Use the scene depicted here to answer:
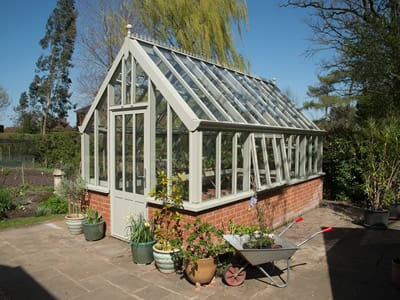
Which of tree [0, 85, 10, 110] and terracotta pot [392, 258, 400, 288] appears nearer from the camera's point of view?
terracotta pot [392, 258, 400, 288]

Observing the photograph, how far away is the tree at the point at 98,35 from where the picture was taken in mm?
18172

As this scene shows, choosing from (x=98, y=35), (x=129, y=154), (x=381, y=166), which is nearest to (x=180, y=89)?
(x=129, y=154)

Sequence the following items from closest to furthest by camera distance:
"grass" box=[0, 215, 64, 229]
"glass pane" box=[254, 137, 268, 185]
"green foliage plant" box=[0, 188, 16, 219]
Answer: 1. "glass pane" box=[254, 137, 268, 185]
2. "grass" box=[0, 215, 64, 229]
3. "green foliage plant" box=[0, 188, 16, 219]

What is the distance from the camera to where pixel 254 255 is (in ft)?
13.3

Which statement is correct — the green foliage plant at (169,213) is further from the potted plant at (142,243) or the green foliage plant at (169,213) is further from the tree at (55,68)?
the tree at (55,68)

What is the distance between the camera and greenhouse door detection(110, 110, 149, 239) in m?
5.86

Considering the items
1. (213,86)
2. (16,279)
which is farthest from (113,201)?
(213,86)

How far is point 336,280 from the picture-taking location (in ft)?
15.5

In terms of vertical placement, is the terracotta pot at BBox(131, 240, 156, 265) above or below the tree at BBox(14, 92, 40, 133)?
below

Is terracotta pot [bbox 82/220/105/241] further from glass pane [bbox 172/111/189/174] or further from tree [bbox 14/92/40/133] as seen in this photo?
tree [bbox 14/92/40/133]

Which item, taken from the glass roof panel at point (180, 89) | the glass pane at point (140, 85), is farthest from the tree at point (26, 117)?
the glass roof panel at point (180, 89)

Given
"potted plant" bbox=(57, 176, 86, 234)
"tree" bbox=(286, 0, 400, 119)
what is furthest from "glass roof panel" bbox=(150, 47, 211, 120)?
"tree" bbox=(286, 0, 400, 119)

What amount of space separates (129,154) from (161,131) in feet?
3.11

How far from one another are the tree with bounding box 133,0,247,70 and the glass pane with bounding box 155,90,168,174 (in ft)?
27.9
